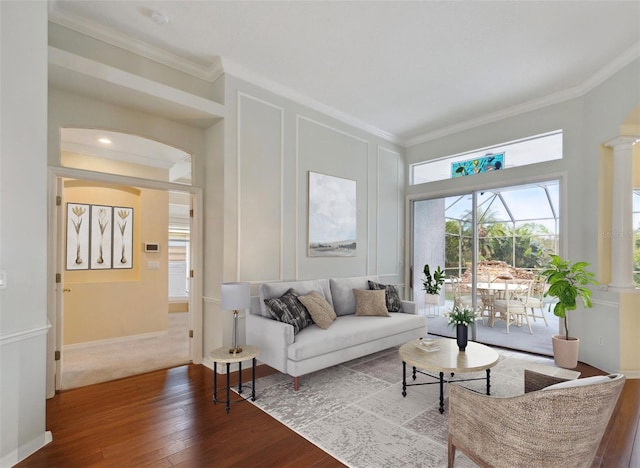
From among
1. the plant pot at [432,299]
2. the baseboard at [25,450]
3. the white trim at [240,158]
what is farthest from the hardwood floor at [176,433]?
the plant pot at [432,299]

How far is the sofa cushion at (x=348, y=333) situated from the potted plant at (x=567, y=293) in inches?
62.1

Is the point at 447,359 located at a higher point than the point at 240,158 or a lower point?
lower

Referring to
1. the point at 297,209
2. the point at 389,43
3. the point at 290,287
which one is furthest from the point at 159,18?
the point at 290,287

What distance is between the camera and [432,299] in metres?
5.77

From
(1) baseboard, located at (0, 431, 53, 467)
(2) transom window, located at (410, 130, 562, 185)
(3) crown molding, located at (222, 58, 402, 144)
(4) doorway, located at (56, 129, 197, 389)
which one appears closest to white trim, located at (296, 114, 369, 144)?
(3) crown molding, located at (222, 58, 402, 144)

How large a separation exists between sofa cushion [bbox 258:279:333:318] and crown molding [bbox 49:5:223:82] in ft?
8.32

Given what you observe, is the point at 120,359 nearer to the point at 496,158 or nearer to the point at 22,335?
the point at 22,335

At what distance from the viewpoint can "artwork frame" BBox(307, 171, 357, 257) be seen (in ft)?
15.3

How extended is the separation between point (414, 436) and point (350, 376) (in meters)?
1.20

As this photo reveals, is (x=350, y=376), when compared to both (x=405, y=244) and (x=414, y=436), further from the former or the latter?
(x=405, y=244)

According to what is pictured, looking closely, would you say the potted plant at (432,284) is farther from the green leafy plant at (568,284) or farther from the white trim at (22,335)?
the white trim at (22,335)

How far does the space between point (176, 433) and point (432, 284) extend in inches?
180

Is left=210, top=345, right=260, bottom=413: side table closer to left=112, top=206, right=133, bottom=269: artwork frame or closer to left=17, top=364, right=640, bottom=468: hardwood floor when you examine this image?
left=17, top=364, right=640, bottom=468: hardwood floor

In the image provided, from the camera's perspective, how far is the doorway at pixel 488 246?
457 centimetres
